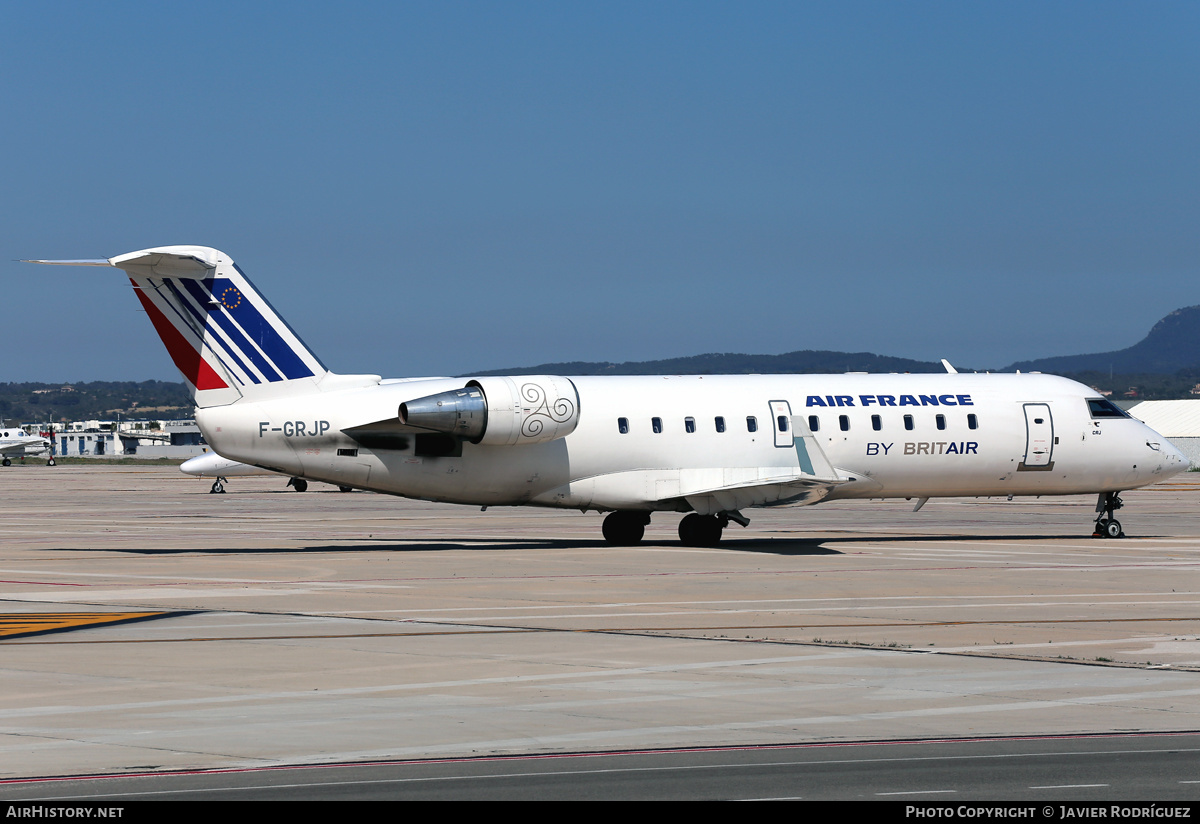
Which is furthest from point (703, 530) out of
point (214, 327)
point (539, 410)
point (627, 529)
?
point (214, 327)

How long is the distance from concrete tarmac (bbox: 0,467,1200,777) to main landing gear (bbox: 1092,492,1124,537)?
1.48 m

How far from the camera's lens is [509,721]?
40.8ft

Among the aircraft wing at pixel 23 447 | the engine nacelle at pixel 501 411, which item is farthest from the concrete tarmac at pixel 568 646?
the aircraft wing at pixel 23 447

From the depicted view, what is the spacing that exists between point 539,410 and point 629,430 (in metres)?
2.40

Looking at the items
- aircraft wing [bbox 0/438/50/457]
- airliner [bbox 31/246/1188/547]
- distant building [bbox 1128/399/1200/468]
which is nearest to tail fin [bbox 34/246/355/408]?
airliner [bbox 31/246/1188/547]

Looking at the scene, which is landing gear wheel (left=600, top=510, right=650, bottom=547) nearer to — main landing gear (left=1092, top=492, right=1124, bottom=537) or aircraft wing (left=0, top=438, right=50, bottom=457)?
main landing gear (left=1092, top=492, right=1124, bottom=537)

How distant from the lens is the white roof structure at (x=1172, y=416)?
12212 cm

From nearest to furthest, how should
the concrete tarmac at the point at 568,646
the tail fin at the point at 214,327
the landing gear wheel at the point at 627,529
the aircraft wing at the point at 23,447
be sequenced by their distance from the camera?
1. the concrete tarmac at the point at 568,646
2. the tail fin at the point at 214,327
3. the landing gear wheel at the point at 627,529
4. the aircraft wing at the point at 23,447

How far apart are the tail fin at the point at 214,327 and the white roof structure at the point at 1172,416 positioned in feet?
331

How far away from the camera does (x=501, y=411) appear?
32125 mm

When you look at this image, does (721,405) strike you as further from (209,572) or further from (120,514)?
(120,514)

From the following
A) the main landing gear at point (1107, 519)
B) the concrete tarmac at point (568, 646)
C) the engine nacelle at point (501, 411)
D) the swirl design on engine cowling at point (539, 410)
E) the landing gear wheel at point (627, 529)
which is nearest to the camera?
the concrete tarmac at point (568, 646)

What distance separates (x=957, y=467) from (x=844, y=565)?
7.83 m

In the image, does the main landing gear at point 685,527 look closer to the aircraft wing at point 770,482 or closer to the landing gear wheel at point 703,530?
the landing gear wheel at point 703,530
